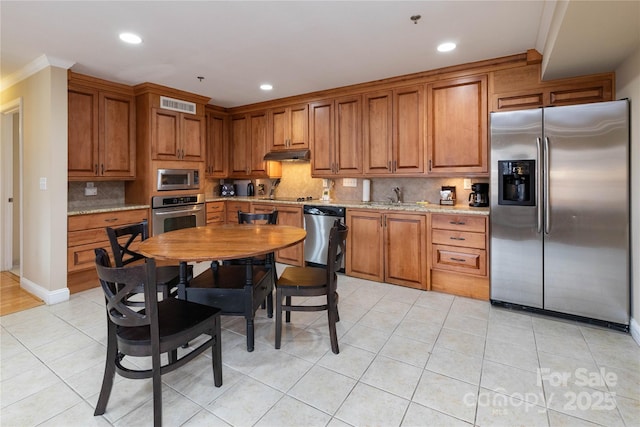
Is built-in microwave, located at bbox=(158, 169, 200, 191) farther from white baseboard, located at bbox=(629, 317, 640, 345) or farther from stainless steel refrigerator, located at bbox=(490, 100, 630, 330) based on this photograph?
white baseboard, located at bbox=(629, 317, 640, 345)

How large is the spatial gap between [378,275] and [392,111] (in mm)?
1961

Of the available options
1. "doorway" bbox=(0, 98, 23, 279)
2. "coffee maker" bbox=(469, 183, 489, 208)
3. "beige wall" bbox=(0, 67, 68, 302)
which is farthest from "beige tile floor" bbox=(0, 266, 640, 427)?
"doorway" bbox=(0, 98, 23, 279)

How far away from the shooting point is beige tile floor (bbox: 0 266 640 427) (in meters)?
1.63

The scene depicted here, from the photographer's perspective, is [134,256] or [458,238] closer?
[134,256]

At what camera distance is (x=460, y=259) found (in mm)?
3232

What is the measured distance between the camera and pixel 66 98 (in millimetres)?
3242

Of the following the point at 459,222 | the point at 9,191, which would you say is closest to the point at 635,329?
the point at 459,222

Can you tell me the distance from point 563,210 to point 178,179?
4.34m

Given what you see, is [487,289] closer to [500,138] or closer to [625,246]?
[625,246]

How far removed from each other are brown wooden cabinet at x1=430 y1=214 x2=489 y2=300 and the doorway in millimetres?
5047

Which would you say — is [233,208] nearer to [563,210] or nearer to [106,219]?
[106,219]

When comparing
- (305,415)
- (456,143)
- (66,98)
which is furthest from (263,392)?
(66,98)

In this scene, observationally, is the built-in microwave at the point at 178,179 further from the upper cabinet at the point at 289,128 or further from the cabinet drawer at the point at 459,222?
the cabinet drawer at the point at 459,222

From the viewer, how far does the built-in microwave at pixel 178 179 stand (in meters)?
4.16
